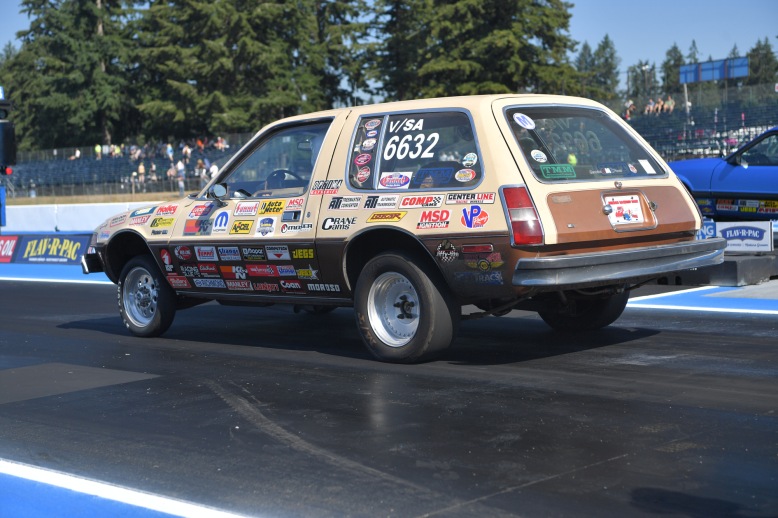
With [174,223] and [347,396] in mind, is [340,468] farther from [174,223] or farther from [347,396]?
[174,223]

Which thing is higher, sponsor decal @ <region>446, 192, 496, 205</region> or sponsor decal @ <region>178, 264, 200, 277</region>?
sponsor decal @ <region>446, 192, 496, 205</region>

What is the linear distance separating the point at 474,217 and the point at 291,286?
1.98 m

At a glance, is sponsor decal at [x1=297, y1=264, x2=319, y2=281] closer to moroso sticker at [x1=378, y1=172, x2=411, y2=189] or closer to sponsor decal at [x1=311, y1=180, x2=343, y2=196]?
sponsor decal at [x1=311, y1=180, x2=343, y2=196]

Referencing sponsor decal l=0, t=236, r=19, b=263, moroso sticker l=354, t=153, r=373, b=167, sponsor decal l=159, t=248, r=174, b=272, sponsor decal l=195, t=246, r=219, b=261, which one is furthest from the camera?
sponsor decal l=0, t=236, r=19, b=263

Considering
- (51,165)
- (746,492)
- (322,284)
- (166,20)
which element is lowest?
(746,492)

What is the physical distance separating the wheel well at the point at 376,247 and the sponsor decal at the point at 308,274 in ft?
Answer: 1.07

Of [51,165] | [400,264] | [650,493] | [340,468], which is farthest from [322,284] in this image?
[51,165]

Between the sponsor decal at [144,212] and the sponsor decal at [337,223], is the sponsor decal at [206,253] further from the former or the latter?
the sponsor decal at [337,223]

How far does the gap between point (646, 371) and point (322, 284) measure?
2564mm

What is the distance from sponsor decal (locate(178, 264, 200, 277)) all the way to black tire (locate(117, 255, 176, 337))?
0.39 metres

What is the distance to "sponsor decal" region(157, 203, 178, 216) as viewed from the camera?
30.1 feet

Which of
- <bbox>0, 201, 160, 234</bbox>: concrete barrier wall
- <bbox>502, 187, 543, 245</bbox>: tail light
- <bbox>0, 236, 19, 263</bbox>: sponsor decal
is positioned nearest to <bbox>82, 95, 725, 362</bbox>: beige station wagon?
<bbox>502, 187, 543, 245</bbox>: tail light

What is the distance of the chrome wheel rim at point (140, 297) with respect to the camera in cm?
952

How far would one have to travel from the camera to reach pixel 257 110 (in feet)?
195
